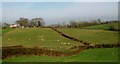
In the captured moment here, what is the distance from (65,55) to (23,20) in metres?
107

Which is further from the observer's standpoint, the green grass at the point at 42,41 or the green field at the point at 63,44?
the green grass at the point at 42,41

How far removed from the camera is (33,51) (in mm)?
36344

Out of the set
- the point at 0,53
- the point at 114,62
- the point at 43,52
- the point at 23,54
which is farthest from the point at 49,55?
the point at 114,62

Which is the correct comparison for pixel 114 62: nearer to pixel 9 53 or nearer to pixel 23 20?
pixel 9 53

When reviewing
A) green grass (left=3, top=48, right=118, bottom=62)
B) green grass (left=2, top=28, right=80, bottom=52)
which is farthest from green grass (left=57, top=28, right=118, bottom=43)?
green grass (left=3, top=48, right=118, bottom=62)

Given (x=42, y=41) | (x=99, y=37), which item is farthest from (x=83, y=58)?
(x=99, y=37)

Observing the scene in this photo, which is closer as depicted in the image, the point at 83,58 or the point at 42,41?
the point at 83,58

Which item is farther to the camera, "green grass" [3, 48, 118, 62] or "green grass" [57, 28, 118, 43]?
"green grass" [57, 28, 118, 43]

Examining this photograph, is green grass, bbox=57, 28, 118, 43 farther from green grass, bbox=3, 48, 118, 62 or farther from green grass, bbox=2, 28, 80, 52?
green grass, bbox=3, 48, 118, 62

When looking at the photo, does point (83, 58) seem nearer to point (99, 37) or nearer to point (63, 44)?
point (63, 44)

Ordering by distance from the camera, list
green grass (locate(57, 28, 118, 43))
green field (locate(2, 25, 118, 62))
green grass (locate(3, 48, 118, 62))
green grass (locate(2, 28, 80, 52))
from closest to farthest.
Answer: green grass (locate(3, 48, 118, 62))
green field (locate(2, 25, 118, 62))
green grass (locate(2, 28, 80, 52))
green grass (locate(57, 28, 118, 43))

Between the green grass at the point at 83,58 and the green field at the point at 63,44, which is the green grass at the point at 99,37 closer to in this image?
the green field at the point at 63,44

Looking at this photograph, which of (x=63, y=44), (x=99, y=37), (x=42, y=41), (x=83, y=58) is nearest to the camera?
(x=83, y=58)

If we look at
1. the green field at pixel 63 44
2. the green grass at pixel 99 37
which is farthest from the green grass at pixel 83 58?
the green grass at pixel 99 37
